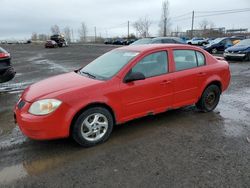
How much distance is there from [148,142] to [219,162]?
1146 millimetres

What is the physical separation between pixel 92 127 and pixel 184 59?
2380 millimetres

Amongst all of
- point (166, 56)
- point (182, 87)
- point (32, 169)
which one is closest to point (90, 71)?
point (166, 56)

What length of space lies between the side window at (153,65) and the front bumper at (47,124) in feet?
4.69

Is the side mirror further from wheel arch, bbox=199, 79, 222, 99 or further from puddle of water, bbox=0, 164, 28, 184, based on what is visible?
puddle of water, bbox=0, 164, 28, 184

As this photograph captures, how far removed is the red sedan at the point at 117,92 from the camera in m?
3.72

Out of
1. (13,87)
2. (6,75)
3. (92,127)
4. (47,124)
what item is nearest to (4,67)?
(6,75)

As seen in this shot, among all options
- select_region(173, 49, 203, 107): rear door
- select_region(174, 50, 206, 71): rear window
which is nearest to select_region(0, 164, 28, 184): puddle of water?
select_region(173, 49, 203, 107): rear door

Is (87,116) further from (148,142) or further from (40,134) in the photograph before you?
(148,142)

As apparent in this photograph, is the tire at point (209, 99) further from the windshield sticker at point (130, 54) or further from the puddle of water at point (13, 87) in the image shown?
the puddle of water at point (13, 87)

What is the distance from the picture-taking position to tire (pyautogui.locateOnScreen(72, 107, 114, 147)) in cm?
386

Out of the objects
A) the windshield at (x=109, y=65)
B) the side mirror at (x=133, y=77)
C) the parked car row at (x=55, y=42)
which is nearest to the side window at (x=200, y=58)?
the windshield at (x=109, y=65)

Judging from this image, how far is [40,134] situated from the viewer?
368 centimetres

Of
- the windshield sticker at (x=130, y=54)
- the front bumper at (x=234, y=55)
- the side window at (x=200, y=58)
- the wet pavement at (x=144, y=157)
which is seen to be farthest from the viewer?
the front bumper at (x=234, y=55)

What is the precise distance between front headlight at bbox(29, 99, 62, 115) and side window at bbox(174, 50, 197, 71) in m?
2.43
